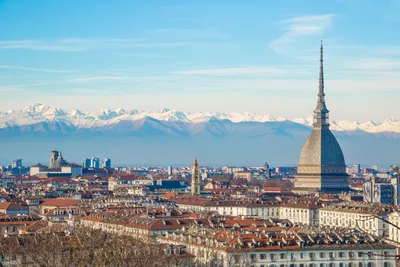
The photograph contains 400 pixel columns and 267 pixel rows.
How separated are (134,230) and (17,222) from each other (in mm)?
14654

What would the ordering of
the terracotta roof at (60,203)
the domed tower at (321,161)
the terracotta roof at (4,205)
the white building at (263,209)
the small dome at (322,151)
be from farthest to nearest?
the small dome at (322,151)
the domed tower at (321,161)
the terracotta roof at (60,203)
the white building at (263,209)
the terracotta roof at (4,205)

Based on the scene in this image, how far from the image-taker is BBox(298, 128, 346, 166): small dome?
185 meters

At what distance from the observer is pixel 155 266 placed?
43.6m

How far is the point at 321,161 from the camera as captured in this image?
605 ft

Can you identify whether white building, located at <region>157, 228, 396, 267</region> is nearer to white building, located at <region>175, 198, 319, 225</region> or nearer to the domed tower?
white building, located at <region>175, 198, 319, 225</region>

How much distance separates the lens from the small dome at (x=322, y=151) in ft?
607

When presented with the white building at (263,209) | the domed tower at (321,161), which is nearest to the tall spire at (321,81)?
the domed tower at (321,161)

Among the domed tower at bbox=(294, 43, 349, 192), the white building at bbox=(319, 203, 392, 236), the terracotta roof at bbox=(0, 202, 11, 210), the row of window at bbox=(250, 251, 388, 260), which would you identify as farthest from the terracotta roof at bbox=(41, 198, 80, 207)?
the row of window at bbox=(250, 251, 388, 260)

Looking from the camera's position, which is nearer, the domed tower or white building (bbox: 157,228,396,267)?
white building (bbox: 157,228,396,267)

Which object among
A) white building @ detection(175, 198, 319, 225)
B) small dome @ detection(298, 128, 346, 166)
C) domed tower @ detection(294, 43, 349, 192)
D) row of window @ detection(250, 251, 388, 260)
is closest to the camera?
row of window @ detection(250, 251, 388, 260)

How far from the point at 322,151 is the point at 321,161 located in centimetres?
305

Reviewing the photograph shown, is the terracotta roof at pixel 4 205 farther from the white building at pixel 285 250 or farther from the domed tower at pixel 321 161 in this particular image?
the domed tower at pixel 321 161

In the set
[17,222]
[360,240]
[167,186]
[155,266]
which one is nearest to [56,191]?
[167,186]

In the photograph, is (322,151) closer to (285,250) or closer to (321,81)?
(321,81)
